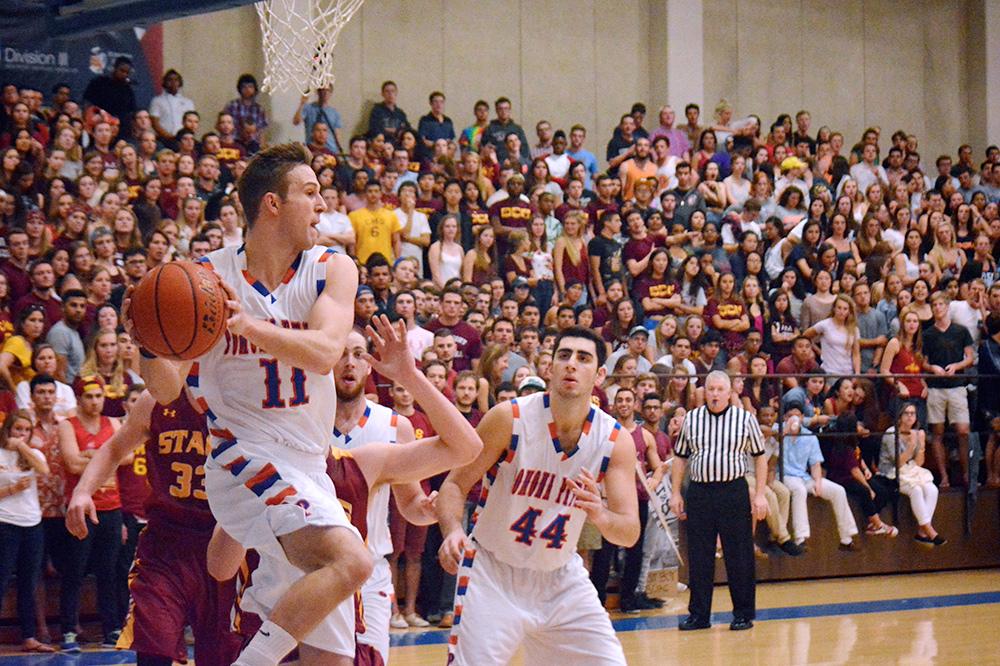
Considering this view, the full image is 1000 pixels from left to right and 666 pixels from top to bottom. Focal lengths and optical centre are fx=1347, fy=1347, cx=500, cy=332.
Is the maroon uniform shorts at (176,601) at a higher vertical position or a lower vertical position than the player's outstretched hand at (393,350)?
lower

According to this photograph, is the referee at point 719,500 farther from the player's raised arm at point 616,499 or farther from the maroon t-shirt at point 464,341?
the player's raised arm at point 616,499

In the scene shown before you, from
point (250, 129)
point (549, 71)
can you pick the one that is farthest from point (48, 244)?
point (549, 71)

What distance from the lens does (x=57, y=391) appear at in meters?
9.04

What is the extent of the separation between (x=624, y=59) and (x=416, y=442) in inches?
640

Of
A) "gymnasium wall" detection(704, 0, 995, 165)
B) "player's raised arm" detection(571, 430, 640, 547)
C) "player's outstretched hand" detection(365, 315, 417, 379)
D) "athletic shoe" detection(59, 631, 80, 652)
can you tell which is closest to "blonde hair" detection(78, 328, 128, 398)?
"athletic shoe" detection(59, 631, 80, 652)

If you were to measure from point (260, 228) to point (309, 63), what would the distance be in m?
6.62

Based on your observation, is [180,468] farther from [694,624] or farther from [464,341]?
[464,341]

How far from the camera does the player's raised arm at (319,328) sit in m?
3.91

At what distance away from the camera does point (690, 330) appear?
12.8 meters

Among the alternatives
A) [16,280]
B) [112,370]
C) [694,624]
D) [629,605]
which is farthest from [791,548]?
[16,280]

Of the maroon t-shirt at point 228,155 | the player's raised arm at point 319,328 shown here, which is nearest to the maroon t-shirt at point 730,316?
the maroon t-shirt at point 228,155

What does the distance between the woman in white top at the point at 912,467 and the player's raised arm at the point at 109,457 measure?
9300 mm

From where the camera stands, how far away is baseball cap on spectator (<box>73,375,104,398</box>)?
29.6ft

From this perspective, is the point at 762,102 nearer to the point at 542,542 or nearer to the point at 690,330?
the point at 690,330
